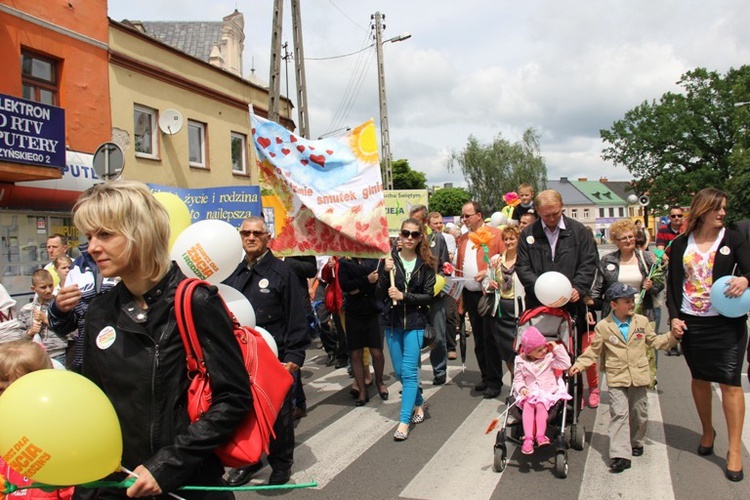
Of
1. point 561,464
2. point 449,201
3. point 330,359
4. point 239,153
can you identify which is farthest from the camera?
point 449,201

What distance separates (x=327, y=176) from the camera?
18.6 feet

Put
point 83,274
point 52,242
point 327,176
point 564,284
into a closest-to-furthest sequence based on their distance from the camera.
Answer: point 83,274 → point 564,284 → point 327,176 → point 52,242

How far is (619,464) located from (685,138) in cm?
5220

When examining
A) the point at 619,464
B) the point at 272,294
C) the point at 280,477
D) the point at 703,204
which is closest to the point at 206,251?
the point at 272,294

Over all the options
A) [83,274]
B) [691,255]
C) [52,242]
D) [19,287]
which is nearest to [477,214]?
[691,255]

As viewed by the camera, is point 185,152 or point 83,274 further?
point 185,152

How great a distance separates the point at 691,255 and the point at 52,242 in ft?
22.9

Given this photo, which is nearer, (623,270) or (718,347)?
(718,347)

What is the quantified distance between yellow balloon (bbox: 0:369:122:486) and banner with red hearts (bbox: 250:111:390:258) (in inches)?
147

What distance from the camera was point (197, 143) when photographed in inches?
768

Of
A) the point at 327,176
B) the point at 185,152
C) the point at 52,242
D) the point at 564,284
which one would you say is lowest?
the point at 564,284

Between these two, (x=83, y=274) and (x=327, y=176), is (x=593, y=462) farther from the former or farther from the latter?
(x=83, y=274)

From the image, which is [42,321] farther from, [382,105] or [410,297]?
[382,105]

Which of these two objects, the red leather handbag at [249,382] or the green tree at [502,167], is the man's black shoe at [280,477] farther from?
the green tree at [502,167]
